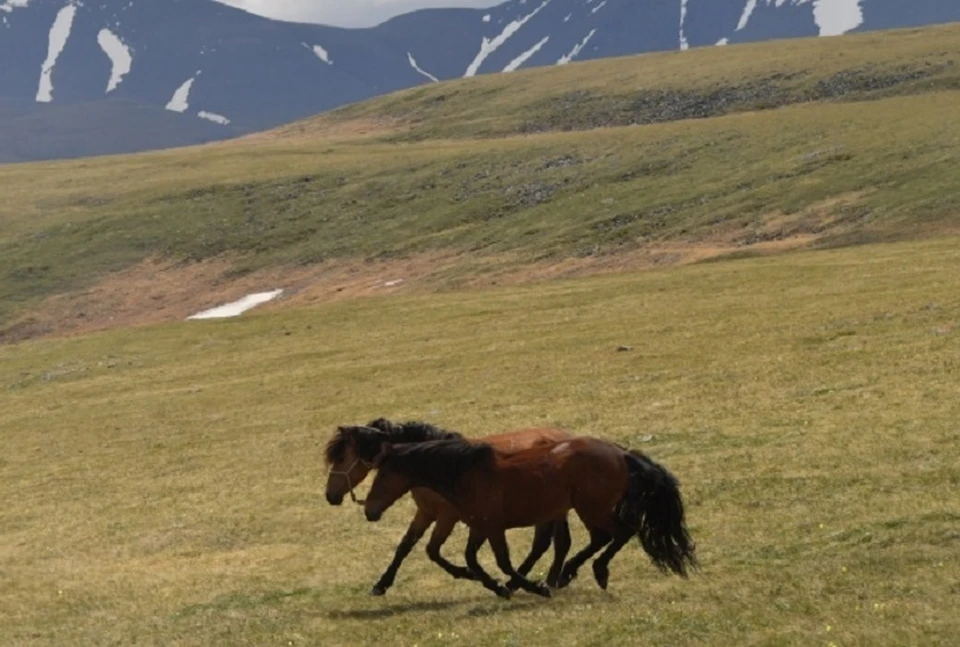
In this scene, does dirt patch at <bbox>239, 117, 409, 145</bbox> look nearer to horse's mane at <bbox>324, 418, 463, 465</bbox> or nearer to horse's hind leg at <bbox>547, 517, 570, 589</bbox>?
horse's mane at <bbox>324, 418, 463, 465</bbox>

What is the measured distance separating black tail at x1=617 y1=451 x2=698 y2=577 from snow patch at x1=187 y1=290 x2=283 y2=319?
192 ft

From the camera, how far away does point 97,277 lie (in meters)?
88.1

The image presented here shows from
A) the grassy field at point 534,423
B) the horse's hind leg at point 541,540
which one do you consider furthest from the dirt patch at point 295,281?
the horse's hind leg at point 541,540

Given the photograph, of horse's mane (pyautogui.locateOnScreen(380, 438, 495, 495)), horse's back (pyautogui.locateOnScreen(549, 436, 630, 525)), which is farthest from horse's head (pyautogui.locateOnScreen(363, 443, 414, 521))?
horse's back (pyautogui.locateOnScreen(549, 436, 630, 525))

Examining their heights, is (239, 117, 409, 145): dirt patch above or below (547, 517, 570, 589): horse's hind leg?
above

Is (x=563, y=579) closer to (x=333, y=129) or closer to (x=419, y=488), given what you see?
(x=419, y=488)

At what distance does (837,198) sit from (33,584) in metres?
56.1

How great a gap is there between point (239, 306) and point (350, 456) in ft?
194

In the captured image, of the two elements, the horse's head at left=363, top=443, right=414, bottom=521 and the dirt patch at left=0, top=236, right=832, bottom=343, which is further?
the dirt patch at left=0, top=236, right=832, bottom=343

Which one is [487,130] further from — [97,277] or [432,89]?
[97,277]

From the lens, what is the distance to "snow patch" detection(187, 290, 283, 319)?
7406 centimetres

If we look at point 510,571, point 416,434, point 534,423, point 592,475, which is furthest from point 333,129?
point 510,571

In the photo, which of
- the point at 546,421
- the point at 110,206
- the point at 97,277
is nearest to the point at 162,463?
the point at 546,421

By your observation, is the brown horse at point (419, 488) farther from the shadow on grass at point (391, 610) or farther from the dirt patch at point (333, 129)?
the dirt patch at point (333, 129)
